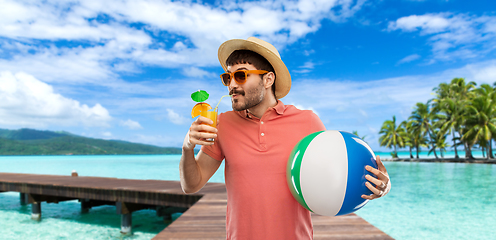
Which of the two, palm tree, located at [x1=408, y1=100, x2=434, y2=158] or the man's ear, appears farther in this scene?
palm tree, located at [x1=408, y1=100, x2=434, y2=158]

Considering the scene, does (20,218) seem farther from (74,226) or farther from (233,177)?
(233,177)

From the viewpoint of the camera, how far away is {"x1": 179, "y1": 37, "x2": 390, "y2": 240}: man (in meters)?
1.45

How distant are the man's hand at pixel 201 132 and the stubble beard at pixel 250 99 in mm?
226

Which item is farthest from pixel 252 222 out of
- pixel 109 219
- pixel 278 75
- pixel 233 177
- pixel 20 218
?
pixel 20 218

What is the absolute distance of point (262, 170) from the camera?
1.48m

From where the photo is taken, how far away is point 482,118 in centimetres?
3009

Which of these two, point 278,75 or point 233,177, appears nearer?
point 233,177

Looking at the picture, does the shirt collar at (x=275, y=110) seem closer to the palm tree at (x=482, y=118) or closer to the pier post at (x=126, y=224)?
the pier post at (x=126, y=224)

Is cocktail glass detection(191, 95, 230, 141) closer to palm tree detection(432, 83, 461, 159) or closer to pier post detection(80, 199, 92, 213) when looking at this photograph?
pier post detection(80, 199, 92, 213)

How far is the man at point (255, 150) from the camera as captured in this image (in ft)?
4.76

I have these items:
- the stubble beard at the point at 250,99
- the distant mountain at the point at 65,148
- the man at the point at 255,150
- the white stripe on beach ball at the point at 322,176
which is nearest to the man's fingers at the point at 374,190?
the man at the point at 255,150

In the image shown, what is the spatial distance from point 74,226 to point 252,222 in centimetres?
1202

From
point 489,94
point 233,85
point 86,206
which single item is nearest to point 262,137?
point 233,85

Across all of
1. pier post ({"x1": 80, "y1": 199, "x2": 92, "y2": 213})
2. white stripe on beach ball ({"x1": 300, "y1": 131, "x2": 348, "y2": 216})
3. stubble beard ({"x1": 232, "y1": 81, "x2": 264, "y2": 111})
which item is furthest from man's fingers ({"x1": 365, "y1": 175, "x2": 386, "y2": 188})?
pier post ({"x1": 80, "y1": 199, "x2": 92, "y2": 213})
